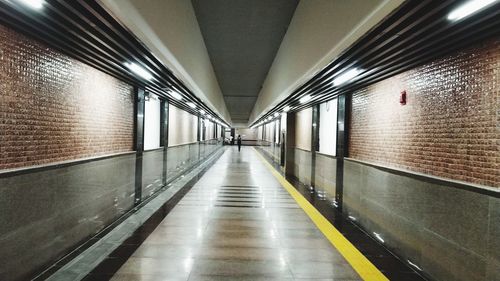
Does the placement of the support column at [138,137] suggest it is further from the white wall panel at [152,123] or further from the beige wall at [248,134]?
the beige wall at [248,134]

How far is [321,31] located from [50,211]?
4309 mm

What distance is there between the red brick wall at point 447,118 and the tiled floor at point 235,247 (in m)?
1.63

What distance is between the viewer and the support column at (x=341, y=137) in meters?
6.88

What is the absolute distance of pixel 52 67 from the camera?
12.6 feet

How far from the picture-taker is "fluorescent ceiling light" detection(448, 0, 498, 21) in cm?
223

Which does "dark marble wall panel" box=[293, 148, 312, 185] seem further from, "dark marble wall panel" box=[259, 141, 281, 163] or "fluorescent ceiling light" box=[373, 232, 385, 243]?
"fluorescent ceiling light" box=[373, 232, 385, 243]

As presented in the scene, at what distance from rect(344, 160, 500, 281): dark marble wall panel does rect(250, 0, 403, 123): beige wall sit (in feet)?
5.93

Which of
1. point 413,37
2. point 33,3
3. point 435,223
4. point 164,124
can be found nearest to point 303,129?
point 164,124

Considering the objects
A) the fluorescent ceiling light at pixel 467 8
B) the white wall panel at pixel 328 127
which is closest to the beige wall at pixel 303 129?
the white wall panel at pixel 328 127

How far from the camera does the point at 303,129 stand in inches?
466

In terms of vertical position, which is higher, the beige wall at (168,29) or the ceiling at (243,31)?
the ceiling at (243,31)

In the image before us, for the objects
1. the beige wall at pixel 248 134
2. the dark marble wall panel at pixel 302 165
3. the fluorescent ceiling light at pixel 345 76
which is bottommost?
the dark marble wall panel at pixel 302 165

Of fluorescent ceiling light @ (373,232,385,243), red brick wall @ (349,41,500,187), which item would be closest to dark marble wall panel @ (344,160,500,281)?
fluorescent ceiling light @ (373,232,385,243)

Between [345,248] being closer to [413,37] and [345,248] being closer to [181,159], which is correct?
[413,37]
